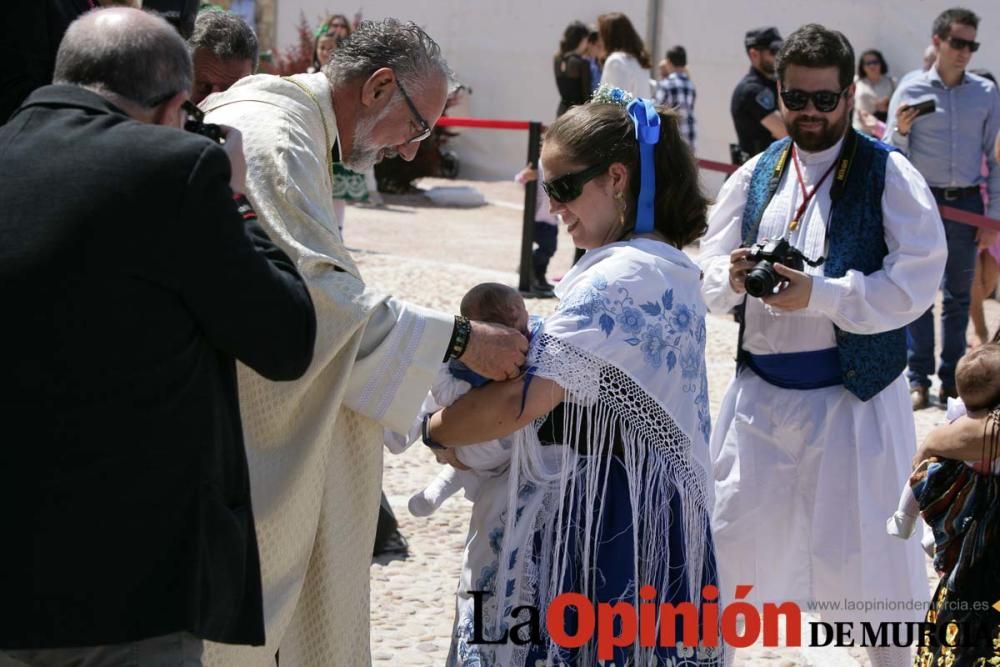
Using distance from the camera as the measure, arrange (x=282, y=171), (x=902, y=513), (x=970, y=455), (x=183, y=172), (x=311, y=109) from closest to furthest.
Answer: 1. (x=183, y=172)
2. (x=282, y=171)
3. (x=311, y=109)
4. (x=970, y=455)
5. (x=902, y=513)

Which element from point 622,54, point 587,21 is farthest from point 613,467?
point 587,21

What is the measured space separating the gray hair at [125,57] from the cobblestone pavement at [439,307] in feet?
8.20

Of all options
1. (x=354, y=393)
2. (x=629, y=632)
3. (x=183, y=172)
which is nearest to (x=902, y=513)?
(x=629, y=632)

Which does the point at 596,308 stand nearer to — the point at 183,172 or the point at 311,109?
the point at 311,109

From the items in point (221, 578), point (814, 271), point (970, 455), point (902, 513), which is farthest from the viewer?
point (814, 271)

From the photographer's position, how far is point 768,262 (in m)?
3.89

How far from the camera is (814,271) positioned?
4051mm

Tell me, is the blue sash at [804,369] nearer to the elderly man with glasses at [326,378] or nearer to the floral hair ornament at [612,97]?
the floral hair ornament at [612,97]

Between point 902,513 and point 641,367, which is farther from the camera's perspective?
point 902,513

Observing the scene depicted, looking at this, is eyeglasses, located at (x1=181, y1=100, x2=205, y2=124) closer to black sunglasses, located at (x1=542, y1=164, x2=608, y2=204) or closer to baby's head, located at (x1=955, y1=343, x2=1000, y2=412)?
black sunglasses, located at (x1=542, y1=164, x2=608, y2=204)

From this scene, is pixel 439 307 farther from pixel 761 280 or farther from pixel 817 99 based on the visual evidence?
pixel 761 280

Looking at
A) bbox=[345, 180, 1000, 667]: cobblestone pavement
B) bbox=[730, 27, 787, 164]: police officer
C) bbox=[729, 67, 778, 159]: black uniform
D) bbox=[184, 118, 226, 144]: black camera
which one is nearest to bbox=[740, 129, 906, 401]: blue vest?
bbox=[345, 180, 1000, 667]: cobblestone pavement

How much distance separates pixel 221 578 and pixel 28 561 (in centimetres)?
30

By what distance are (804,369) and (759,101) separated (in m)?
5.36
